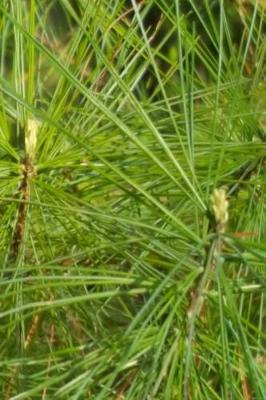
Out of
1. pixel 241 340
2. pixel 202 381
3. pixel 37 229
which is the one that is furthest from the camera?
pixel 37 229

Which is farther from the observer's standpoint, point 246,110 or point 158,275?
point 246,110

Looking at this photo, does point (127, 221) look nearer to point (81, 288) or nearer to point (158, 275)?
point (158, 275)

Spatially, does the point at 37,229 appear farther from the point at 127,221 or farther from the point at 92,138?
the point at 127,221

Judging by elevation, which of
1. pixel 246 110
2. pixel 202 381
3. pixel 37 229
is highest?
pixel 246 110

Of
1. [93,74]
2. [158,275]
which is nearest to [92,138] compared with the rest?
[93,74]

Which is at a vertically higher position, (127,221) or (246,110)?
(246,110)

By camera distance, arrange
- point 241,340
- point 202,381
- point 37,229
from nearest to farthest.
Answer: point 241,340, point 202,381, point 37,229
